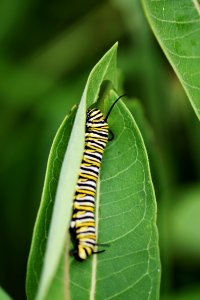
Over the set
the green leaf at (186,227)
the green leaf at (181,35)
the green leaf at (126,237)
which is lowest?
the green leaf at (186,227)

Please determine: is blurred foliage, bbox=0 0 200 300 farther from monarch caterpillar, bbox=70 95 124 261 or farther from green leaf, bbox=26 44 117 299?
green leaf, bbox=26 44 117 299

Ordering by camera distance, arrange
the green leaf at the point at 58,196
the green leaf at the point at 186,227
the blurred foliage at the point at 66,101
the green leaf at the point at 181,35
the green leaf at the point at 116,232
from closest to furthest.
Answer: the green leaf at the point at 58,196, the green leaf at the point at 116,232, the green leaf at the point at 181,35, the green leaf at the point at 186,227, the blurred foliage at the point at 66,101

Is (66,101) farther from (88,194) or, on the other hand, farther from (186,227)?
(88,194)

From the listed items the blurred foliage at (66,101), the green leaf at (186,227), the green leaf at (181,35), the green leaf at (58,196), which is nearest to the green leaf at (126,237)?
the green leaf at (58,196)

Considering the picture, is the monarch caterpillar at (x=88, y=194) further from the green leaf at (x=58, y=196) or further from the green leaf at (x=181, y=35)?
the green leaf at (x=181, y=35)

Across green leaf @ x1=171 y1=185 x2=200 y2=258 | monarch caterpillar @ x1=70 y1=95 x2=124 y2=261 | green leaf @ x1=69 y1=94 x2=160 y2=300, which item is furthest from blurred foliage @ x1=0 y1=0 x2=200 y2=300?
green leaf @ x1=69 y1=94 x2=160 y2=300

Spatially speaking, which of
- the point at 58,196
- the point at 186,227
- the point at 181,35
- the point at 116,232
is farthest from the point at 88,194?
the point at 186,227

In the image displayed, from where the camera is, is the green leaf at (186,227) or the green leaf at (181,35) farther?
the green leaf at (186,227)
